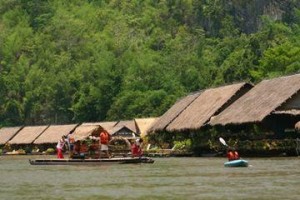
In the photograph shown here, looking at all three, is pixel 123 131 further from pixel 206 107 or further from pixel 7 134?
pixel 206 107

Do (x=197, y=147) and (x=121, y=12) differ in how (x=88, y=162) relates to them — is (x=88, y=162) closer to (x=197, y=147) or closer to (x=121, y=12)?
(x=197, y=147)

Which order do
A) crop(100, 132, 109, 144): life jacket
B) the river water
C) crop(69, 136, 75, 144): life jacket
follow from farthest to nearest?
crop(69, 136, 75, 144): life jacket, crop(100, 132, 109, 144): life jacket, the river water

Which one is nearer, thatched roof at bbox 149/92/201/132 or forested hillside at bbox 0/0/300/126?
thatched roof at bbox 149/92/201/132

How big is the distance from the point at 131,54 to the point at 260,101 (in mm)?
64251

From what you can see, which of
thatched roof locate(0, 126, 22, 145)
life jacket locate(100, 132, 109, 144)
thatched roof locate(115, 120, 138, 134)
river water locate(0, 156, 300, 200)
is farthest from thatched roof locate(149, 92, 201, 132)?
thatched roof locate(0, 126, 22, 145)

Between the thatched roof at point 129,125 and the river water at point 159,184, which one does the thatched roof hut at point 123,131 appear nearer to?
the thatched roof at point 129,125

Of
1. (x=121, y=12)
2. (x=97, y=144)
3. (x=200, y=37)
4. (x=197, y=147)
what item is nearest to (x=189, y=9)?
(x=200, y=37)

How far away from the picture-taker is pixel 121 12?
125 metres

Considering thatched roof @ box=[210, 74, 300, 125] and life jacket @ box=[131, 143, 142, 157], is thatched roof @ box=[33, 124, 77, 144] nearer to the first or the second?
thatched roof @ box=[210, 74, 300, 125]

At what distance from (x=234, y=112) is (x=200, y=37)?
69429 mm

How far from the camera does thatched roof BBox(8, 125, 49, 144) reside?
7225 centimetres

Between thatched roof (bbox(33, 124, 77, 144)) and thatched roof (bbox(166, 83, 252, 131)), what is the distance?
23.0 meters

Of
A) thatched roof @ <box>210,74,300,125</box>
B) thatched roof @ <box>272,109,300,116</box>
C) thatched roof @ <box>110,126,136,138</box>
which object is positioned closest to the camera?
thatched roof @ <box>272,109,300,116</box>

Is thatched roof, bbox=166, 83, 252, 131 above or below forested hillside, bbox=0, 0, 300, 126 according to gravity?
below
